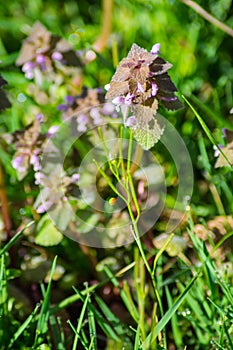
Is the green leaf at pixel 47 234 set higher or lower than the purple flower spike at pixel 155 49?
lower

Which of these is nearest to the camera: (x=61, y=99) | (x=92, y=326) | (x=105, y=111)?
(x=92, y=326)

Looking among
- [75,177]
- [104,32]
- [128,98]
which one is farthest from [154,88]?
[104,32]

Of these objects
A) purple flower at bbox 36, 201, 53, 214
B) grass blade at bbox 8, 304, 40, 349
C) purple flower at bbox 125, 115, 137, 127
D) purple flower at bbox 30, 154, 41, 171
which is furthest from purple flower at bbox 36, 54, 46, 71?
grass blade at bbox 8, 304, 40, 349

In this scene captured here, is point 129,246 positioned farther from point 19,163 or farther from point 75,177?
point 19,163

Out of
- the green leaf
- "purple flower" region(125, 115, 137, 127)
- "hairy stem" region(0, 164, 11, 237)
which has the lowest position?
the green leaf

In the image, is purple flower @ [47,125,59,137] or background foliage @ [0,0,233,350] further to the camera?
purple flower @ [47,125,59,137]

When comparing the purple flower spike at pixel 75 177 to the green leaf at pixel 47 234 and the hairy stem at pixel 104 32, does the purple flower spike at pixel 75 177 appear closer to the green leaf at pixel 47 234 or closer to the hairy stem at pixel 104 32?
the green leaf at pixel 47 234

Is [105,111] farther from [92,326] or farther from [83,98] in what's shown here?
[92,326]

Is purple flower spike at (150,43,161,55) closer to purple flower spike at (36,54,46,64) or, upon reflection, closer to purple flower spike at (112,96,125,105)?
purple flower spike at (112,96,125,105)

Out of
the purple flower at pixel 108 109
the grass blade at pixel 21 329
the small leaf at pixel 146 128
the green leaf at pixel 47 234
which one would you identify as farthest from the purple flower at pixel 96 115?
the grass blade at pixel 21 329

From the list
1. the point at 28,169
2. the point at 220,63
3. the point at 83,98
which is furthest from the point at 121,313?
the point at 220,63

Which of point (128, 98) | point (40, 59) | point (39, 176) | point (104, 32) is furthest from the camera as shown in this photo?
point (104, 32)
